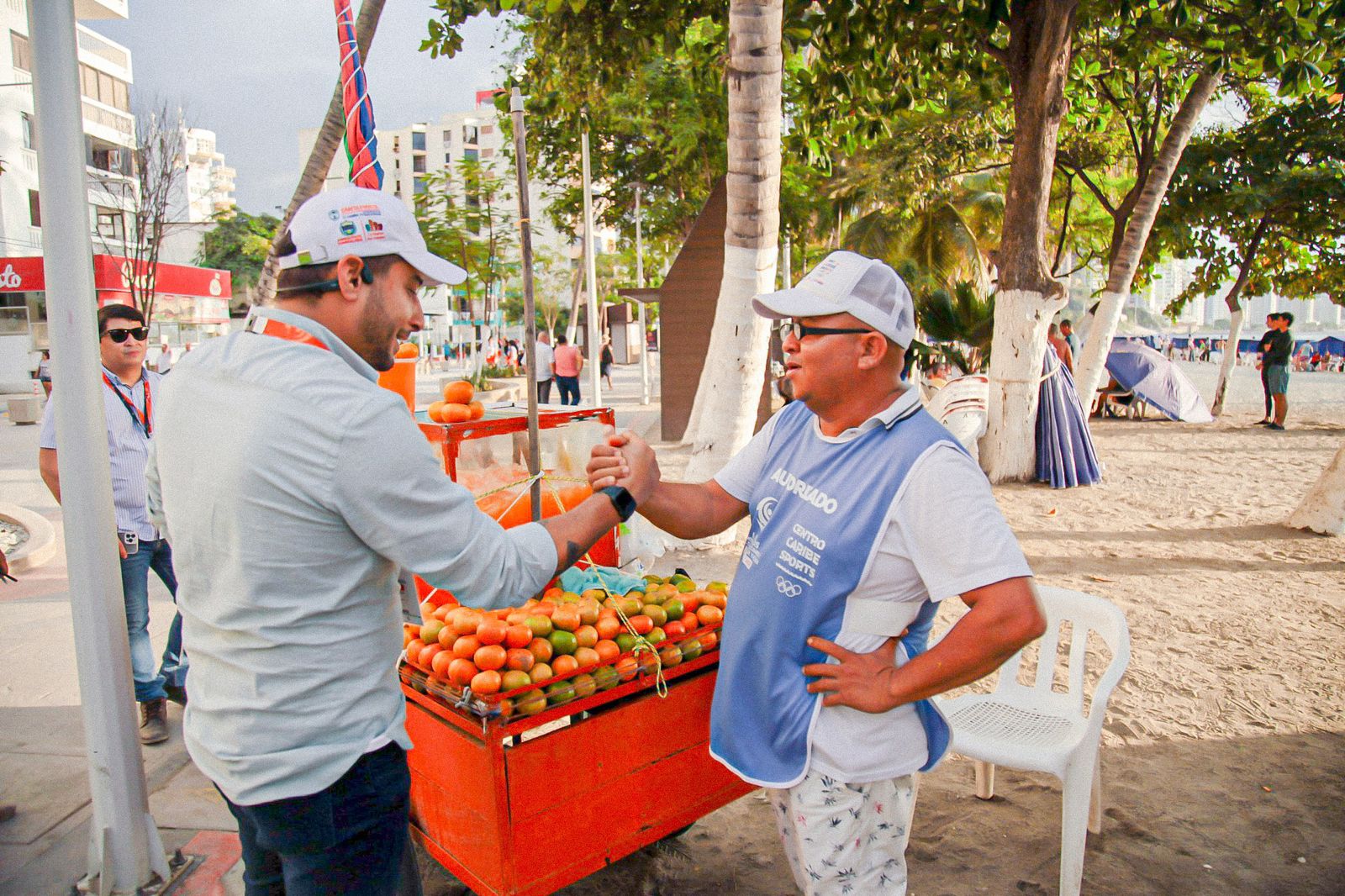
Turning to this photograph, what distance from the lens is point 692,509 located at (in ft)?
8.18

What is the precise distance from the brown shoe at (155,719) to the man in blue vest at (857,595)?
11.5 feet

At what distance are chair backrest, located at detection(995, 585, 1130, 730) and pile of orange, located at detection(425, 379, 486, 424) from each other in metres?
2.61

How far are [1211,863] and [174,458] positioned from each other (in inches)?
146

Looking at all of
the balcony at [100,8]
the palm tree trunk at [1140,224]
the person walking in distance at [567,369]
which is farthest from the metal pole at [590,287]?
the balcony at [100,8]

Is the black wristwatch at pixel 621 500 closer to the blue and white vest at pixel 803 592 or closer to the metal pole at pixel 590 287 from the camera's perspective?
the blue and white vest at pixel 803 592

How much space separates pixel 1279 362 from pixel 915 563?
659 inches

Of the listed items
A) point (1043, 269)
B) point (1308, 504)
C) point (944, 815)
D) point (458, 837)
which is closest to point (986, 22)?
point (1043, 269)

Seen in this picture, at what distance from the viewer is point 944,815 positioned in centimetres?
367

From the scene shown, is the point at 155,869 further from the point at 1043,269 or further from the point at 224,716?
the point at 1043,269

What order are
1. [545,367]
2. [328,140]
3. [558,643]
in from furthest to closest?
[545,367]
[328,140]
[558,643]

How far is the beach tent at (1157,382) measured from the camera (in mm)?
17562

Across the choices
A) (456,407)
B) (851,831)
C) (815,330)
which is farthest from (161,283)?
(851,831)

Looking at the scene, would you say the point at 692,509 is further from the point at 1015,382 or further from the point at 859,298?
the point at 1015,382

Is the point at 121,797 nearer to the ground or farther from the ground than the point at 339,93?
nearer to the ground
